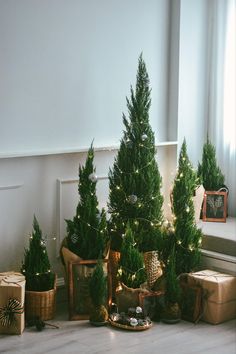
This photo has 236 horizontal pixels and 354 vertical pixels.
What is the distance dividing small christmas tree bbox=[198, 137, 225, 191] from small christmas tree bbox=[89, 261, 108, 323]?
4.66ft

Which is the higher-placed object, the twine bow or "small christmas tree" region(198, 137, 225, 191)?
"small christmas tree" region(198, 137, 225, 191)

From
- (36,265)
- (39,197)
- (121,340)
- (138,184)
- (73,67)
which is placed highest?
(73,67)

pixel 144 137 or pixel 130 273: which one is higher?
pixel 144 137

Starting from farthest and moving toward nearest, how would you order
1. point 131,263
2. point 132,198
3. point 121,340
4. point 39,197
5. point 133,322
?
point 39,197
point 132,198
point 131,263
point 133,322
point 121,340

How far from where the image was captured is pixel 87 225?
191 inches

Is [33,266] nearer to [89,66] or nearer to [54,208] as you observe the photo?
[54,208]

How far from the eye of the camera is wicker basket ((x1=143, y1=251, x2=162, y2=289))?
5.06m

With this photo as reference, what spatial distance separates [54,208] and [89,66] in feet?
3.30

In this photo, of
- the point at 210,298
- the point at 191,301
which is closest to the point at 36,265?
the point at 191,301

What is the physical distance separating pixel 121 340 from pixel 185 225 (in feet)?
3.23

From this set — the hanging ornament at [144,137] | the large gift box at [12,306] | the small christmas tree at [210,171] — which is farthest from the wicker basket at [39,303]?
the small christmas tree at [210,171]

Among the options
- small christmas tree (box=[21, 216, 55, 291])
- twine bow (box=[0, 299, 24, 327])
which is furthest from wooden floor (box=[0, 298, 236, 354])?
small christmas tree (box=[21, 216, 55, 291])

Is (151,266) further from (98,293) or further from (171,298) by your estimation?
(98,293)

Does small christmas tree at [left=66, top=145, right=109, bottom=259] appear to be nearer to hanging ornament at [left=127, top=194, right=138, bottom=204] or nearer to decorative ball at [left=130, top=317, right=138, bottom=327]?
hanging ornament at [left=127, top=194, right=138, bottom=204]
